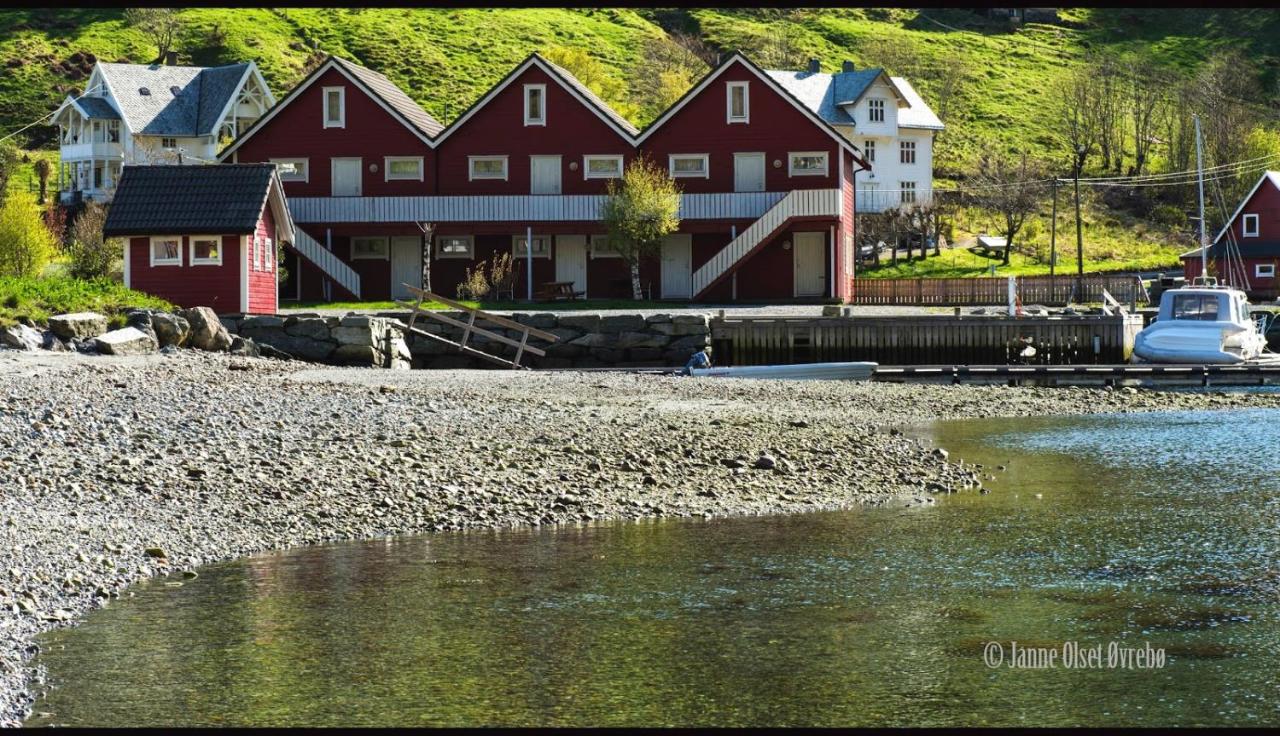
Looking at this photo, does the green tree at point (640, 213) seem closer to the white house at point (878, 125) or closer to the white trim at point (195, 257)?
the white trim at point (195, 257)

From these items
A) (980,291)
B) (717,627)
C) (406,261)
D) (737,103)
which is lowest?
(717,627)

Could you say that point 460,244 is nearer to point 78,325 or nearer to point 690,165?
point 690,165

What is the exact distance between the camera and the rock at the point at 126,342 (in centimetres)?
2928

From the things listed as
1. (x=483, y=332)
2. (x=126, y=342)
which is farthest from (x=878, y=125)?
(x=126, y=342)

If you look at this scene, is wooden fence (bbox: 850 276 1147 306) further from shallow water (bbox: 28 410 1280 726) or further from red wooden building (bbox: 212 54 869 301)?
shallow water (bbox: 28 410 1280 726)

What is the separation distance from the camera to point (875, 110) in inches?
3199

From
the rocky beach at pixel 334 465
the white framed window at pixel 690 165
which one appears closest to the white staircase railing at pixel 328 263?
the white framed window at pixel 690 165

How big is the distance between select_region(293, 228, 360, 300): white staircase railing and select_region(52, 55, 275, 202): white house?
36088mm

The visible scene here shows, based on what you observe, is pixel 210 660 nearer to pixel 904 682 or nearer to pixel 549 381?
pixel 904 682

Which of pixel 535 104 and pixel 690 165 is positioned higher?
pixel 535 104

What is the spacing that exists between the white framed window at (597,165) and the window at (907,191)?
33.1 m

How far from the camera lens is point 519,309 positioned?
148ft

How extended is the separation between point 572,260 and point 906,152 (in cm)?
3729

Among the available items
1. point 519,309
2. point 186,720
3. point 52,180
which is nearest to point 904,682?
point 186,720
